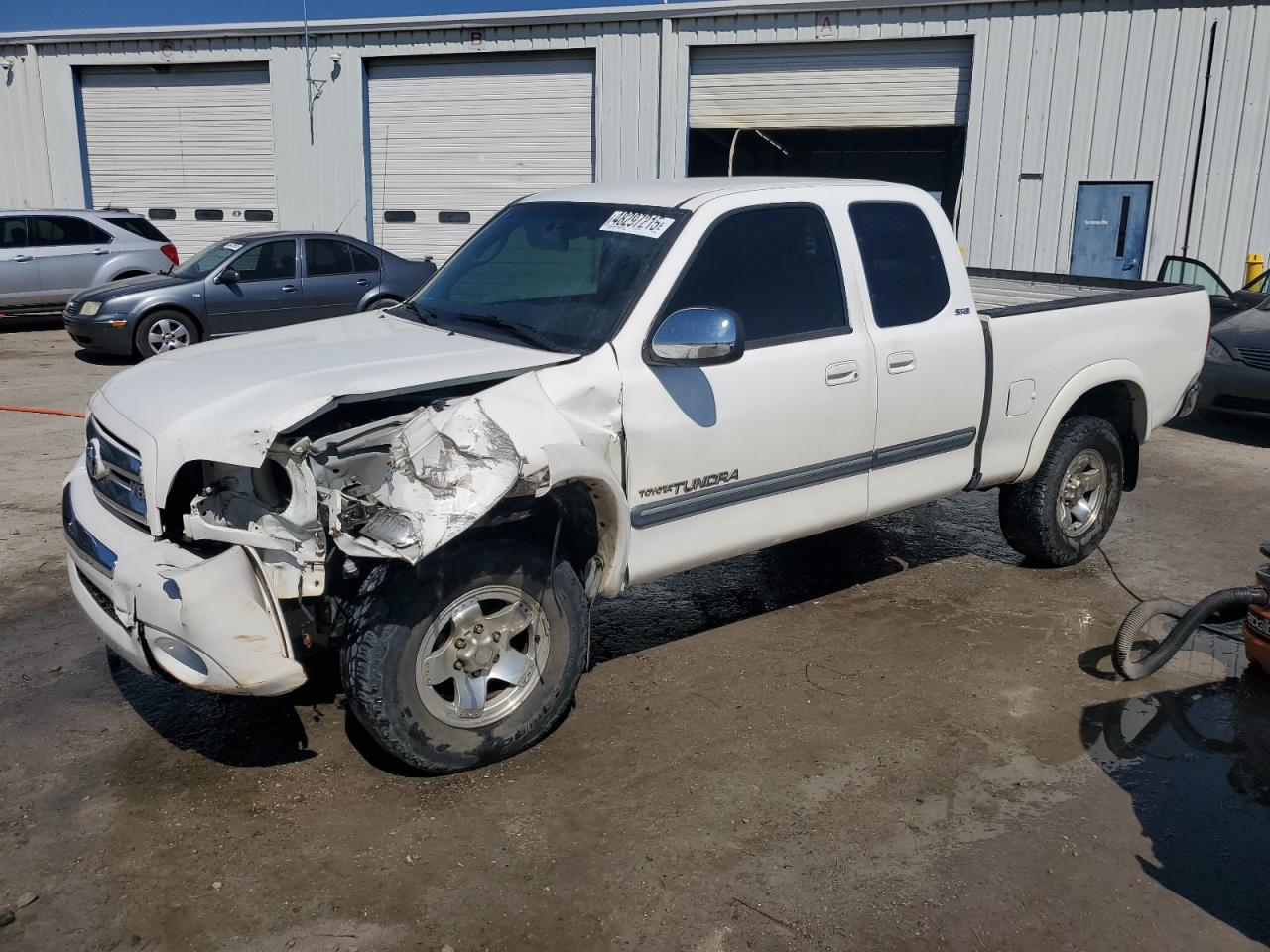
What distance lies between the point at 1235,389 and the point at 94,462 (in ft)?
29.3

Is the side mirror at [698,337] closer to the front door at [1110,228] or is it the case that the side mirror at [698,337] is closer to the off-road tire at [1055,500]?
the off-road tire at [1055,500]

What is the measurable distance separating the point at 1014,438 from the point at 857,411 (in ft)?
3.96

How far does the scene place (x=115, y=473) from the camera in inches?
152

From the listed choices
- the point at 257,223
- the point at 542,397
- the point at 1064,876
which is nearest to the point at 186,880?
the point at 542,397

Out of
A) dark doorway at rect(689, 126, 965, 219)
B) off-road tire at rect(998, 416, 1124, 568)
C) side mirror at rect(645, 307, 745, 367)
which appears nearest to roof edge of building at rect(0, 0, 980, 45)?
dark doorway at rect(689, 126, 965, 219)

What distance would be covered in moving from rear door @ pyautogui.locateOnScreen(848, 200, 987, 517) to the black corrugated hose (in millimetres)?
1030

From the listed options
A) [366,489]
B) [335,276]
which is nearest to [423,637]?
[366,489]

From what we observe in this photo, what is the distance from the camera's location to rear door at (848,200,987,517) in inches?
193

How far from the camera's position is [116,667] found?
4.56 meters

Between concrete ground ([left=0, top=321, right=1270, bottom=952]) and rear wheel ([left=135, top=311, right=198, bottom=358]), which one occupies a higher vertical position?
rear wheel ([left=135, top=311, right=198, bottom=358])

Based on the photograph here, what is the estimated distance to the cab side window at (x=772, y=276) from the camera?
174 inches

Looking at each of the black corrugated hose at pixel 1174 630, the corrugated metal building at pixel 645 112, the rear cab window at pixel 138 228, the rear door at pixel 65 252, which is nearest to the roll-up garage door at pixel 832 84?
the corrugated metal building at pixel 645 112

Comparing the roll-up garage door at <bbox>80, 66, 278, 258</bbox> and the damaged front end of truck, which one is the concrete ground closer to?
the damaged front end of truck

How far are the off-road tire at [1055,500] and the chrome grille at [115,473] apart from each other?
4213 mm
